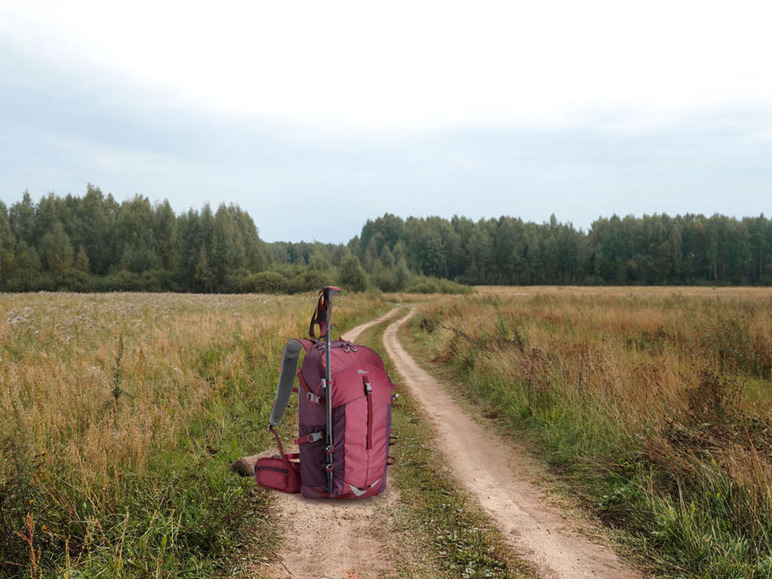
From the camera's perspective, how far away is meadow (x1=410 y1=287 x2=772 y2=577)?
3.94m

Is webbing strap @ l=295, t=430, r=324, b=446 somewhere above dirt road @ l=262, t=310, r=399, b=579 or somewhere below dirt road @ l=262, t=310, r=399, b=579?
above

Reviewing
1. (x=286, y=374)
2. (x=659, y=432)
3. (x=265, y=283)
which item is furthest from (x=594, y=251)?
(x=286, y=374)

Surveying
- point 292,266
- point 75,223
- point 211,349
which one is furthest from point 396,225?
point 211,349

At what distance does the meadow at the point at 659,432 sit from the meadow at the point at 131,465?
3.47 m

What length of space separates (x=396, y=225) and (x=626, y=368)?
426 ft

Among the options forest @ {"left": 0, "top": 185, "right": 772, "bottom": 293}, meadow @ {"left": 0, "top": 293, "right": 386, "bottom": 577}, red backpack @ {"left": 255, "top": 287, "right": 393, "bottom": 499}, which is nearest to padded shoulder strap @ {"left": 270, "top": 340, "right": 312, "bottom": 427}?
red backpack @ {"left": 255, "top": 287, "right": 393, "bottom": 499}

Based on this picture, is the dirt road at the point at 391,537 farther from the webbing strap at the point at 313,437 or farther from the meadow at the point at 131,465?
the webbing strap at the point at 313,437

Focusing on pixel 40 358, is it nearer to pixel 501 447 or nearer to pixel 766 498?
pixel 501 447

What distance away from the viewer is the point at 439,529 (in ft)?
14.1

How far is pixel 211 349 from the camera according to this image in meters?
12.2

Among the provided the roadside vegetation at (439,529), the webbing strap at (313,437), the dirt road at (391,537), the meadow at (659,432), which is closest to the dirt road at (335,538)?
the dirt road at (391,537)

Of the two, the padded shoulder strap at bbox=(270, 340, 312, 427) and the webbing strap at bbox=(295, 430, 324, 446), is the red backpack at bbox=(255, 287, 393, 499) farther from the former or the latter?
the padded shoulder strap at bbox=(270, 340, 312, 427)

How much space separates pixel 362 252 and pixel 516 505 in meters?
125

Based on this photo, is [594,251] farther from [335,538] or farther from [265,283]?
[335,538]
